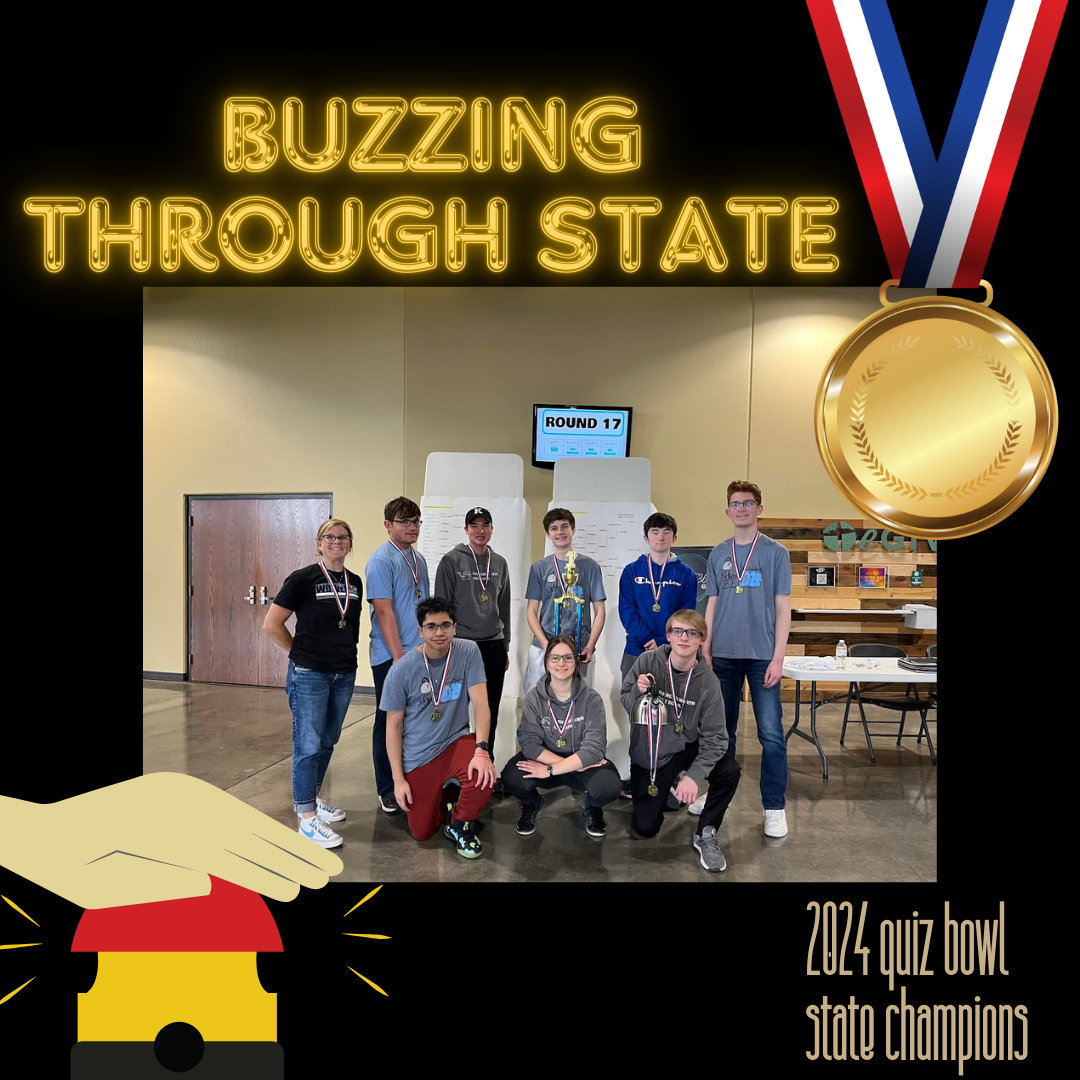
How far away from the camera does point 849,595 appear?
19.8 feet

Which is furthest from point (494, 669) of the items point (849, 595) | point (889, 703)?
point (849, 595)

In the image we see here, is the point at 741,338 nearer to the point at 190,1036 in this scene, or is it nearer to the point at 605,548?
the point at 605,548

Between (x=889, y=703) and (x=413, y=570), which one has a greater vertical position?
(x=413, y=570)

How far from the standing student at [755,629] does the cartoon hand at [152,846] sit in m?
1.94

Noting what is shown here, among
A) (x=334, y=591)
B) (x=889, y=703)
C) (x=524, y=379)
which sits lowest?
(x=889, y=703)

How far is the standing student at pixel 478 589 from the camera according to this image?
11.1ft

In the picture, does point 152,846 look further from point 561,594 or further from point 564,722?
point 561,594

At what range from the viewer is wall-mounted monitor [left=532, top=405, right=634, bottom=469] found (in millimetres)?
5691

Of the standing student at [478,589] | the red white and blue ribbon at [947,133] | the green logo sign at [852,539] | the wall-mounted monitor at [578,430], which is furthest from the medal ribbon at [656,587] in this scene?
the green logo sign at [852,539]

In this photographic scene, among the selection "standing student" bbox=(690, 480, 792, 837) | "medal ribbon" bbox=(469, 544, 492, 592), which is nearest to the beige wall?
"medal ribbon" bbox=(469, 544, 492, 592)

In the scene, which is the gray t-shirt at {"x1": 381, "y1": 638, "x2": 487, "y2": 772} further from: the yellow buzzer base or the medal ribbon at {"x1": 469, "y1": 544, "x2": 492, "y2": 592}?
the yellow buzzer base

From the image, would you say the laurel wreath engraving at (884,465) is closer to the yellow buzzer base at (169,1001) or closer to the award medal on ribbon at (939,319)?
the award medal on ribbon at (939,319)

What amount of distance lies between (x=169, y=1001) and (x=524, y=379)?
16.4 feet

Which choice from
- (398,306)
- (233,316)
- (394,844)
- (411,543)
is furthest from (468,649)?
(233,316)
